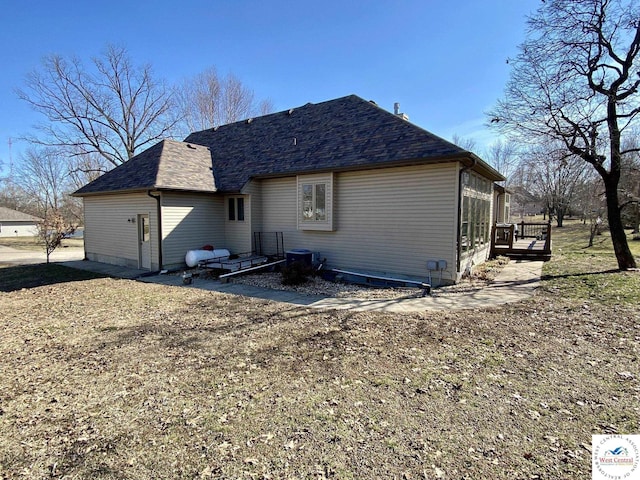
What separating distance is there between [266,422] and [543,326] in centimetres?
539

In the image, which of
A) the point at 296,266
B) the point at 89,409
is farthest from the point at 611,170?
the point at 89,409

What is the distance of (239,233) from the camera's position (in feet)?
43.6

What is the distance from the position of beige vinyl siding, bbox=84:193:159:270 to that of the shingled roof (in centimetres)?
66

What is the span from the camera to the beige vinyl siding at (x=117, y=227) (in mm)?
12016

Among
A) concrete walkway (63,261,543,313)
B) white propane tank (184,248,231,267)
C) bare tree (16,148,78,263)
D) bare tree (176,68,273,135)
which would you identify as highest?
bare tree (176,68,273,135)

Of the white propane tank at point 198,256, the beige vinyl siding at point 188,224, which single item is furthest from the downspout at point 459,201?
the beige vinyl siding at point 188,224

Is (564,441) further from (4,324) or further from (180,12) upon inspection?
(180,12)

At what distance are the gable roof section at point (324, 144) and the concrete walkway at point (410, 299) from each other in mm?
3607

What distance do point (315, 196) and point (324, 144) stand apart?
2125mm

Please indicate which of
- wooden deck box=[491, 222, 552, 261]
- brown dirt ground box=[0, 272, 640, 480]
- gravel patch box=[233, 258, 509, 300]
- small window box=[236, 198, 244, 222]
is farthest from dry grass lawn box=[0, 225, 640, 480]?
wooden deck box=[491, 222, 552, 261]

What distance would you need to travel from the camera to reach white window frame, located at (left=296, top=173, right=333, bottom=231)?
1085cm

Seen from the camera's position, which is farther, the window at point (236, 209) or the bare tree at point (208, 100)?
the bare tree at point (208, 100)

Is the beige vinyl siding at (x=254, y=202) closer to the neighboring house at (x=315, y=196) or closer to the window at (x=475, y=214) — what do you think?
the neighboring house at (x=315, y=196)

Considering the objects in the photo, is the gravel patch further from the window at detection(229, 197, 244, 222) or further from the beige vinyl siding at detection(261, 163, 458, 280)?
the window at detection(229, 197, 244, 222)
